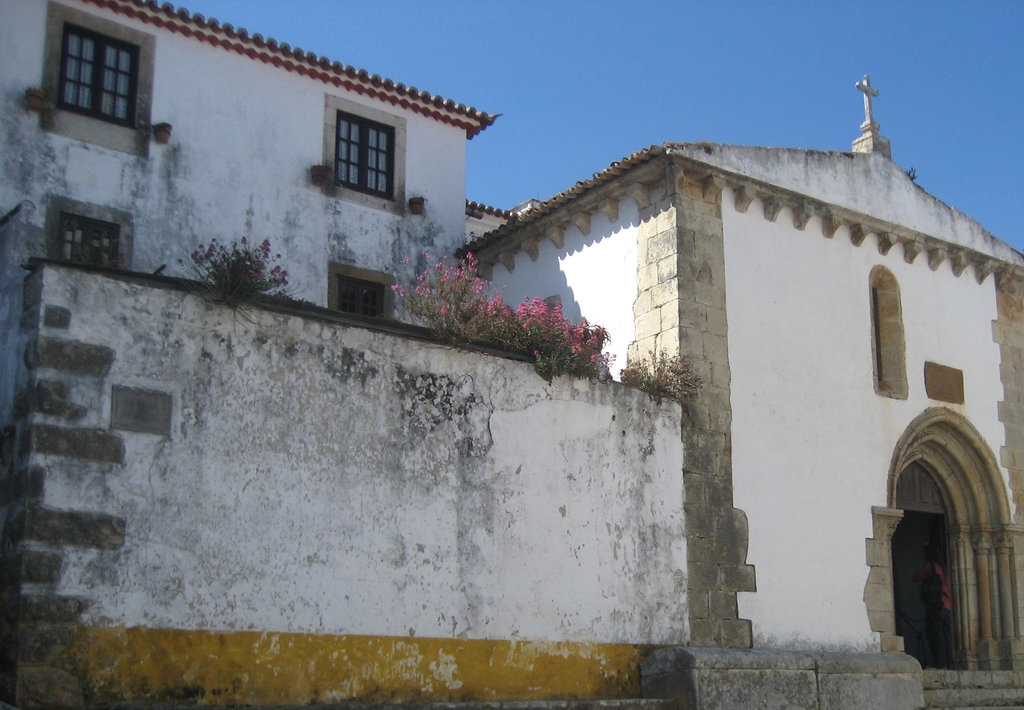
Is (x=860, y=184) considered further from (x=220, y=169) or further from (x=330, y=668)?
(x=330, y=668)

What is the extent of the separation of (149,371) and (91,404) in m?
0.48

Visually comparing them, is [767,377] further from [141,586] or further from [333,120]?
[141,586]

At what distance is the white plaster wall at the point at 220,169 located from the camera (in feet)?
40.0

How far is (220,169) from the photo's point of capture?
43.9 feet

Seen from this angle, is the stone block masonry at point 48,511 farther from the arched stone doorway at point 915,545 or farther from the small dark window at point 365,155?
the arched stone doorway at point 915,545

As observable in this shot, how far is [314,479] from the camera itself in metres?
8.92

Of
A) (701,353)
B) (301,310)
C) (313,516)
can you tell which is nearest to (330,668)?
(313,516)

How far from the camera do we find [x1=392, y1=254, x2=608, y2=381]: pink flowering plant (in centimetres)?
1026

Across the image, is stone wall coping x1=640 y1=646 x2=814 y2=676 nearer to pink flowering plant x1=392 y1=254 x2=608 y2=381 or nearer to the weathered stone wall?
the weathered stone wall

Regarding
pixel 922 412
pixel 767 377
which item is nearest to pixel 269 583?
pixel 767 377

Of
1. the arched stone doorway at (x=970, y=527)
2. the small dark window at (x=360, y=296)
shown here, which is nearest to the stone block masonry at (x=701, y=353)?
the arched stone doorway at (x=970, y=527)

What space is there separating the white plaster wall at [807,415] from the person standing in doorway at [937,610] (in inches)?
66.5

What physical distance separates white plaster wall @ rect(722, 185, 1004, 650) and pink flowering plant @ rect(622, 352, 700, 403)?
690mm

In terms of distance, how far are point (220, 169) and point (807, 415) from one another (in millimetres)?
7202
